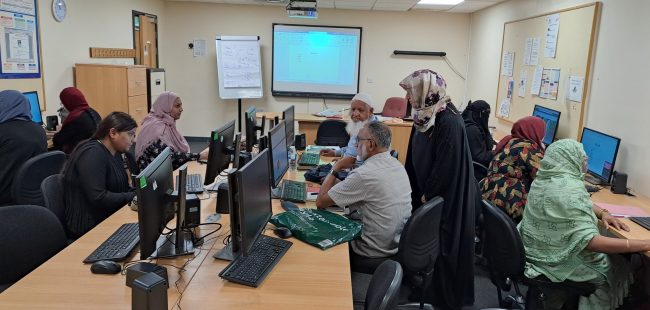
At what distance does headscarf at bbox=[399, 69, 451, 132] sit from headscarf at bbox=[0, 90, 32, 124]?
279 centimetres

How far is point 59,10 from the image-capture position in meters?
4.77

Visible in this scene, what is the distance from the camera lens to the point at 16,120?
330 cm

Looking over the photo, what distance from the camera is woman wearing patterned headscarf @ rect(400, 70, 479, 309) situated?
2564mm

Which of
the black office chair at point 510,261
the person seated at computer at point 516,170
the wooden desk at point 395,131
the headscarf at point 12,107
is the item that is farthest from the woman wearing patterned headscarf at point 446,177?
the wooden desk at point 395,131

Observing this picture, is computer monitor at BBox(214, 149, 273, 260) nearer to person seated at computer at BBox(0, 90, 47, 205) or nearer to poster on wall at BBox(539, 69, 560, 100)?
person seated at computer at BBox(0, 90, 47, 205)

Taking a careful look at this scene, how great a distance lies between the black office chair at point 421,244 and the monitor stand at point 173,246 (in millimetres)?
1050

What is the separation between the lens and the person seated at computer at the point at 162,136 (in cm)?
349

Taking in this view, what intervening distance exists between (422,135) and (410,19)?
5688 mm

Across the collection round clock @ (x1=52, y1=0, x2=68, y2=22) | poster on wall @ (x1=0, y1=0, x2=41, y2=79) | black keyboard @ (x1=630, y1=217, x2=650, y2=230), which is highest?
round clock @ (x1=52, y1=0, x2=68, y2=22)

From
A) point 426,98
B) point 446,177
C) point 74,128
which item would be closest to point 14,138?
point 74,128

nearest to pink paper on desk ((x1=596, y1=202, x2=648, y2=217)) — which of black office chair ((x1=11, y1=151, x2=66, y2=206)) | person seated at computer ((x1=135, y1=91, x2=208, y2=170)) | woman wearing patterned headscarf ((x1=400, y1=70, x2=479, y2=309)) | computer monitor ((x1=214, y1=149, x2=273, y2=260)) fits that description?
woman wearing patterned headscarf ((x1=400, y1=70, x2=479, y2=309))

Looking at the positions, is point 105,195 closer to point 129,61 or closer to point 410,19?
point 129,61

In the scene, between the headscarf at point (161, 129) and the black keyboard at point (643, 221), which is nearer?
the black keyboard at point (643, 221)

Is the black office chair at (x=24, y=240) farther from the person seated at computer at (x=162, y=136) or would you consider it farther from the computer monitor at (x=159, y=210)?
the person seated at computer at (x=162, y=136)
